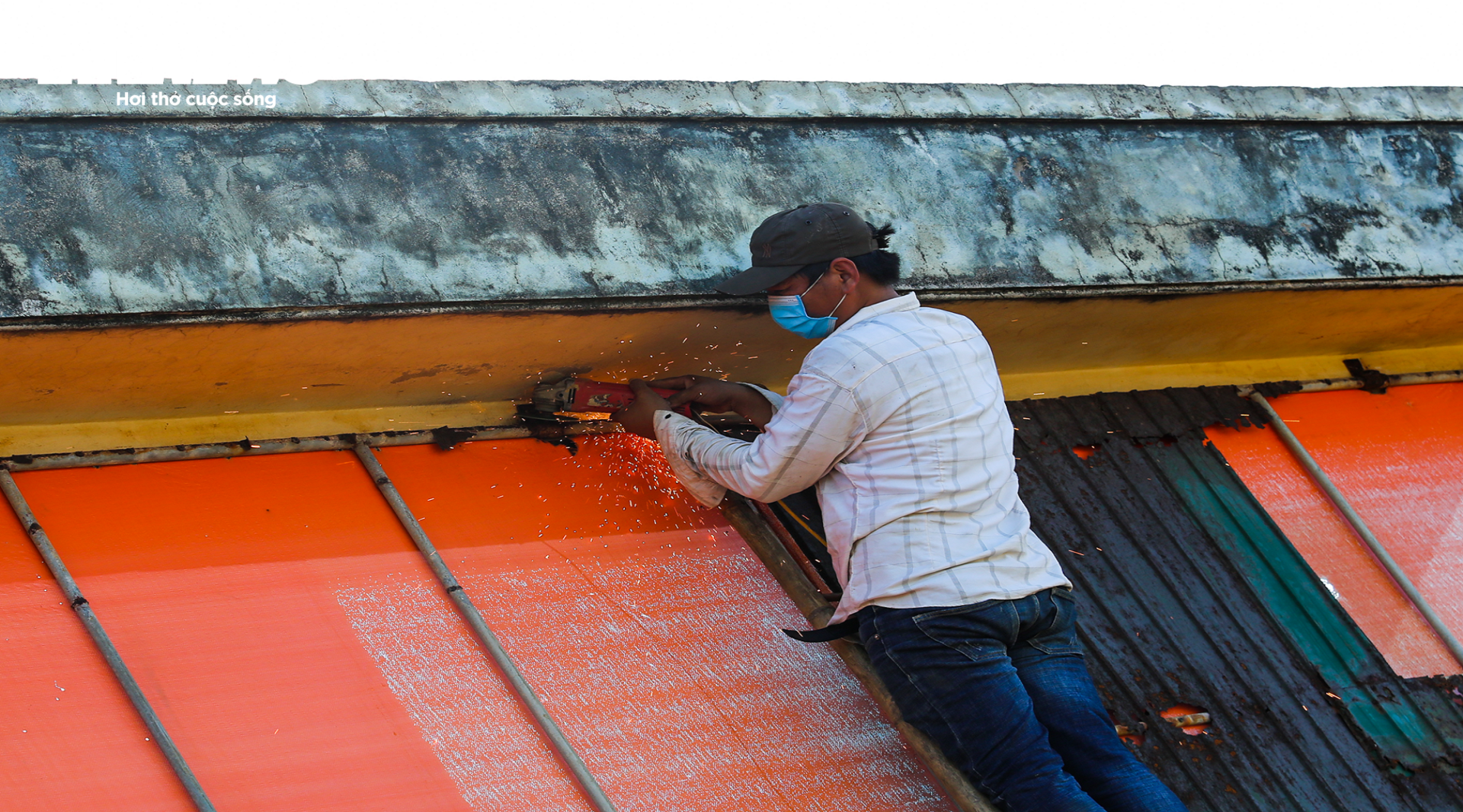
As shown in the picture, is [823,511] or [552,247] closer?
[823,511]

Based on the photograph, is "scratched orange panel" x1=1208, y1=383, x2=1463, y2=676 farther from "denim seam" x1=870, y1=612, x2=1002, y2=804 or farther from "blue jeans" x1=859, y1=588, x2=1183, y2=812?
"denim seam" x1=870, y1=612, x2=1002, y2=804

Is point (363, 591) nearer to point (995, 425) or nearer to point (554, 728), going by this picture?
point (554, 728)

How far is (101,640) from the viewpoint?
276 cm

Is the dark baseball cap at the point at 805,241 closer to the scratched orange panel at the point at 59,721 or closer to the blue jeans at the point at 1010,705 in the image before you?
the blue jeans at the point at 1010,705

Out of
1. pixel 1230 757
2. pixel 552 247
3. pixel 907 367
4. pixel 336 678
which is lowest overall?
pixel 1230 757

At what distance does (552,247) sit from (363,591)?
0.98 meters

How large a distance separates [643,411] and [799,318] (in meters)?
0.49

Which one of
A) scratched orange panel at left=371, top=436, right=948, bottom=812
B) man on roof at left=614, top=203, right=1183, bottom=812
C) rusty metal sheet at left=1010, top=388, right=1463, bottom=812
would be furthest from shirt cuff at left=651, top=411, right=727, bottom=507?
rusty metal sheet at left=1010, top=388, right=1463, bottom=812

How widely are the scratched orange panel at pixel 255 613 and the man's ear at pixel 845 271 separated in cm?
128

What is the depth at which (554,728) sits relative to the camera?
2.90m

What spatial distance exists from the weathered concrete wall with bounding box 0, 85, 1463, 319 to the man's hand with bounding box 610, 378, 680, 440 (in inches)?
10.3

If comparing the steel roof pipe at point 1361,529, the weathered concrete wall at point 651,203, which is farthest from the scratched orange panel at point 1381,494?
the weathered concrete wall at point 651,203

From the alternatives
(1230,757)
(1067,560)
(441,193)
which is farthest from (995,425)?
(441,193)

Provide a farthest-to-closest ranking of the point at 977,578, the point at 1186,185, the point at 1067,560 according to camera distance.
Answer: the point at 1186,185
the point at 1067,560
the point at 977,578
